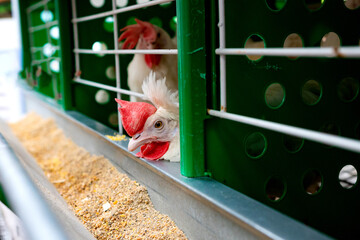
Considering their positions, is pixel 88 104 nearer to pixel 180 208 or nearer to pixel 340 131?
pixel 180 208

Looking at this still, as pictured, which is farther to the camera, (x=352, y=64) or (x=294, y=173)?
(x=352, y=64)

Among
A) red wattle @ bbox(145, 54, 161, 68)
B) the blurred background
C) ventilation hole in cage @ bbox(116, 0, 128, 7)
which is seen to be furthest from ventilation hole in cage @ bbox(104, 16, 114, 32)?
the blurred background

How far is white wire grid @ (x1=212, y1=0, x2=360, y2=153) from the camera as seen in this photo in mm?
889

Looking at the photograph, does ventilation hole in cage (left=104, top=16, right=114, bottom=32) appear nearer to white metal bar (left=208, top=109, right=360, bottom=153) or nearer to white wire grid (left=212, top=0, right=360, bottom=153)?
white wire grid (left=212, top=0, right=360, bottom=153)

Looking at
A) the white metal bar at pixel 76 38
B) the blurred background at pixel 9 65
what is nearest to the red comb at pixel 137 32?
the white metal bar at pixel 76 38

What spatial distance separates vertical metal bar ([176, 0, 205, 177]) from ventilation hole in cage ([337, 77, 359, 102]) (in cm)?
63

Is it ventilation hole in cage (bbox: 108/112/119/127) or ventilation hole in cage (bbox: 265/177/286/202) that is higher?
ventilation hole in cage (bbox: 108/112/119/127)

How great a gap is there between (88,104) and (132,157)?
1445 mm

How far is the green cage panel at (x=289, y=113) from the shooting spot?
1478 millimetres

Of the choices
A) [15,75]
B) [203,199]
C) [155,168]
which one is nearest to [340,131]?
[203,199]

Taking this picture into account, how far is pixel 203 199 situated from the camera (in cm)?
141

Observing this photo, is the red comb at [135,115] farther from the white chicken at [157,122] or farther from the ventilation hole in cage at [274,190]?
the ventilation hole in cage at [274,190]

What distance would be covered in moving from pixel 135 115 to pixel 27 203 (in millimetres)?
1208

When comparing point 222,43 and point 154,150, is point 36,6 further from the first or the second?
point 222,43
